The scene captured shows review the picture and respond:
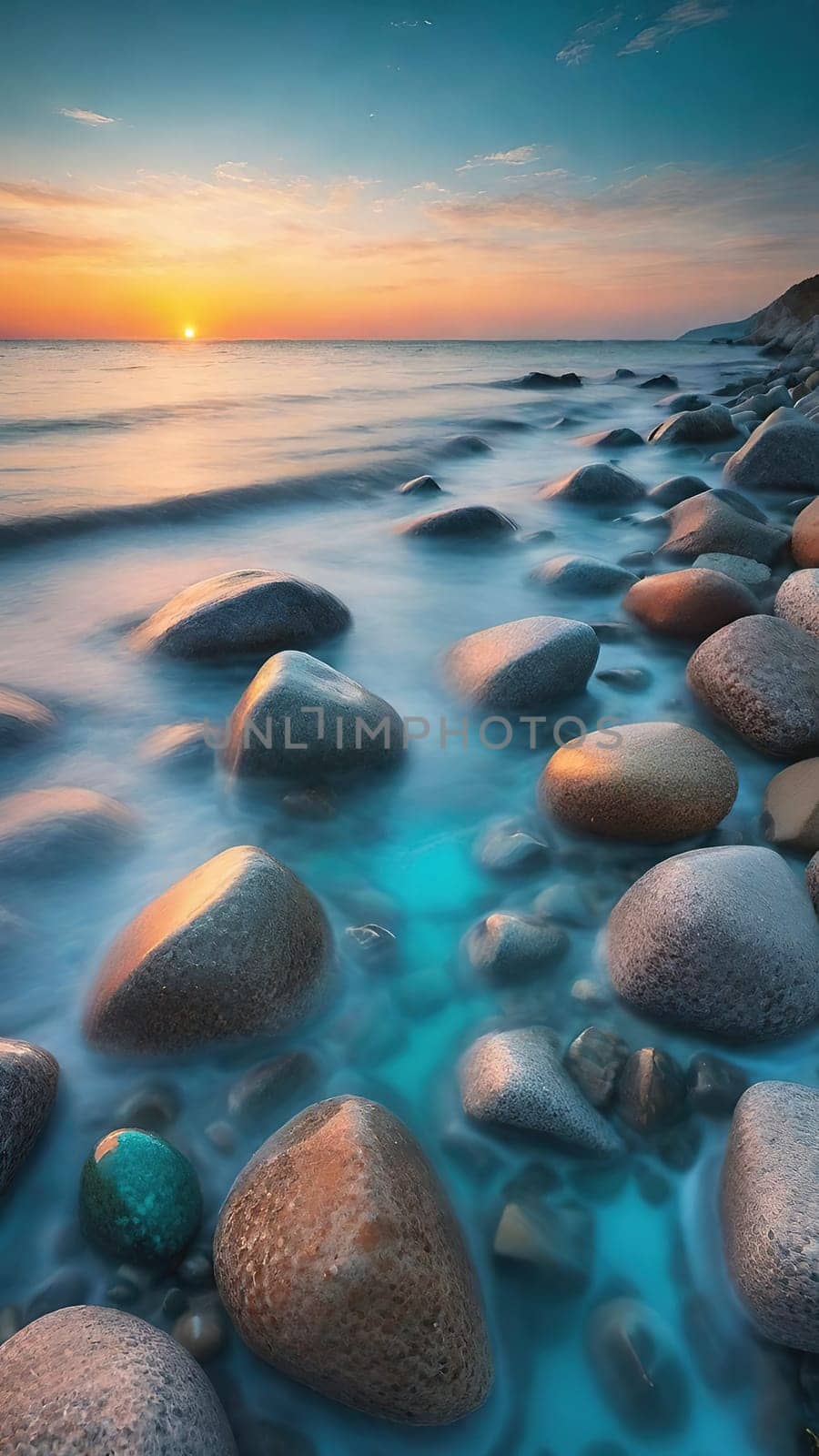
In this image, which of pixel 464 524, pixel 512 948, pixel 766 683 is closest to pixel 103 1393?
pixel 512 948

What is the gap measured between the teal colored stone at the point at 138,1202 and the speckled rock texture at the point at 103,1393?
0.17m

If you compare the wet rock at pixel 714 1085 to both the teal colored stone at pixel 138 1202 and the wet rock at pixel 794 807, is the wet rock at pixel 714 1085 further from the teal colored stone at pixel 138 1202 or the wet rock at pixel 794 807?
the teal colored stone at pixel 138 1202

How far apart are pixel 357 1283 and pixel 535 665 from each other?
8.14 ft

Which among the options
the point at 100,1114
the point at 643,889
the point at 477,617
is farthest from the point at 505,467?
the point at 100,1114

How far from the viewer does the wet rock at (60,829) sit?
2465 mm

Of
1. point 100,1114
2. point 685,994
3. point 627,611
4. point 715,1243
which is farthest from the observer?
point 627,611

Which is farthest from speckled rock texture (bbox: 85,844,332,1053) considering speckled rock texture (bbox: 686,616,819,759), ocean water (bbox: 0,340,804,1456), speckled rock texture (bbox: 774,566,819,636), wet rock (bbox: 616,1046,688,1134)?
speckled rock texture (bbox: 774,566,819,636)

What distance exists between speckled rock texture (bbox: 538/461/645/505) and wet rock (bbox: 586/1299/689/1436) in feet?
22.1

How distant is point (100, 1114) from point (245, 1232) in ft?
1.83

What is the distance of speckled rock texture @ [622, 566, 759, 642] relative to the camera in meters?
3.78

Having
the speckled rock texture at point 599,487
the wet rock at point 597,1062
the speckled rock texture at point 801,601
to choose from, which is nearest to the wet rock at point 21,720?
the wet rock at point 597,1062

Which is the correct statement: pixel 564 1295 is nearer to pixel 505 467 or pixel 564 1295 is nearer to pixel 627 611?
pixel 627 611

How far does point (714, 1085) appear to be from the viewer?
1.72 meters

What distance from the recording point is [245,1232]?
1.33 meters
